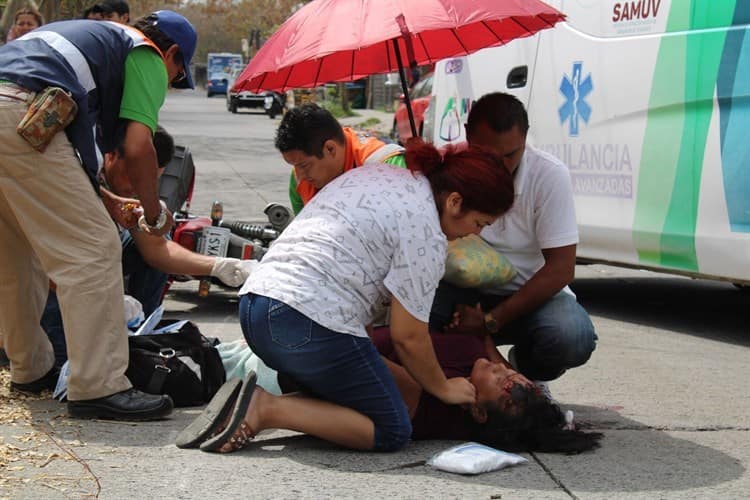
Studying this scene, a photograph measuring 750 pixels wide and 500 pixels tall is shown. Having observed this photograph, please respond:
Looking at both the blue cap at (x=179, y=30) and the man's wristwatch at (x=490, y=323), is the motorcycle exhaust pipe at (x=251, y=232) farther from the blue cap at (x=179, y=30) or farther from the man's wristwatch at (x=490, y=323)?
the man's wristwatch at (x=490, y=323)

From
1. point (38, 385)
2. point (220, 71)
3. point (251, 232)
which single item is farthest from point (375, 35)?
point (220, 71)

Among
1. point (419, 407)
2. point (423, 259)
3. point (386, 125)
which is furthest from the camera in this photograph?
A: point (386, 125)

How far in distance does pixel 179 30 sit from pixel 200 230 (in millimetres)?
2405

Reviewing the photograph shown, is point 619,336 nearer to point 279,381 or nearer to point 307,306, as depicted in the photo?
point 279,381

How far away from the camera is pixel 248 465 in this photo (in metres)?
3.87

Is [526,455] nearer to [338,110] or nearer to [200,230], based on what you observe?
[200,230]

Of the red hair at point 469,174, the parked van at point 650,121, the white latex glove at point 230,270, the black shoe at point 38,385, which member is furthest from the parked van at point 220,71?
the red hair at point 469,174

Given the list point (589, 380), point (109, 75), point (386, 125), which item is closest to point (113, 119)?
point (109, 75)

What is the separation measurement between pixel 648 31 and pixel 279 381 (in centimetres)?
320

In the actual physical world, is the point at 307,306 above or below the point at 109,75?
below

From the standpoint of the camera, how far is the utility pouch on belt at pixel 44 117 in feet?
13.7

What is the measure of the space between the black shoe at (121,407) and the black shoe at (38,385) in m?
0.44

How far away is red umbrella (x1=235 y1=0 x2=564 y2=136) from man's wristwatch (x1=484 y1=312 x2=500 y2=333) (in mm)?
980

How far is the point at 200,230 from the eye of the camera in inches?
276
